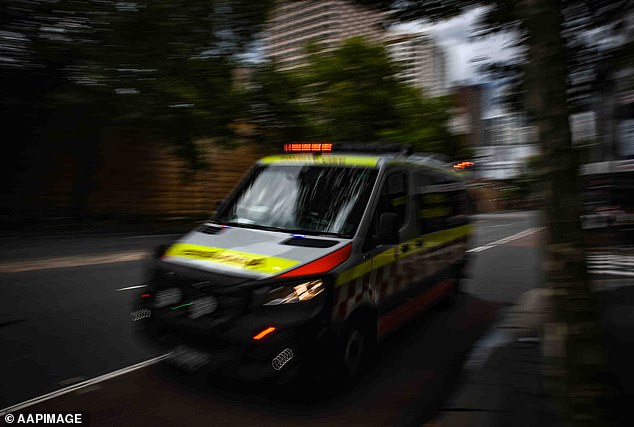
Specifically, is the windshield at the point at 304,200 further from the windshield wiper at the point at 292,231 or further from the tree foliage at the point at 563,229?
the tree foliage at the point at 563,229

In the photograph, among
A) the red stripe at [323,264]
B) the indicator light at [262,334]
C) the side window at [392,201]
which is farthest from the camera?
the side window at [392,201]

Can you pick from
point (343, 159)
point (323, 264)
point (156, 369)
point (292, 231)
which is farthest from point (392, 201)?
point (156, 369)

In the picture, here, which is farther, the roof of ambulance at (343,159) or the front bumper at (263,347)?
the roof of ambulance at (343,159)

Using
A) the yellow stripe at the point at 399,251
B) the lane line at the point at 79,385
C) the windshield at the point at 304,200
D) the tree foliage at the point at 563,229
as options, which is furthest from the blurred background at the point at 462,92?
the lane line at the point at 79,385

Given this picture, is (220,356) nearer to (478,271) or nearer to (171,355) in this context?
(171,355)

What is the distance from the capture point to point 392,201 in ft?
16.2

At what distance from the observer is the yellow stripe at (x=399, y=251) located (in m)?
4.06

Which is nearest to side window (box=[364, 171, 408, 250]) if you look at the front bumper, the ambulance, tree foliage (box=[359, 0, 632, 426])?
the ambulance

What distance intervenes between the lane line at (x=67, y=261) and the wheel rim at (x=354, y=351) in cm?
835

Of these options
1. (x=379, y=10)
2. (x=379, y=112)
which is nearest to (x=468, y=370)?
(x=379, y=10)

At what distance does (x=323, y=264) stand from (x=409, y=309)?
1895mm

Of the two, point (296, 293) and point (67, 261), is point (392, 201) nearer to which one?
point (296, 293)

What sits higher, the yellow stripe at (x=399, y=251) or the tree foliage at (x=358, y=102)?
the tree foliage at (x=358, y=102)

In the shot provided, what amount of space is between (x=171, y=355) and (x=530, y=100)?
304cm
